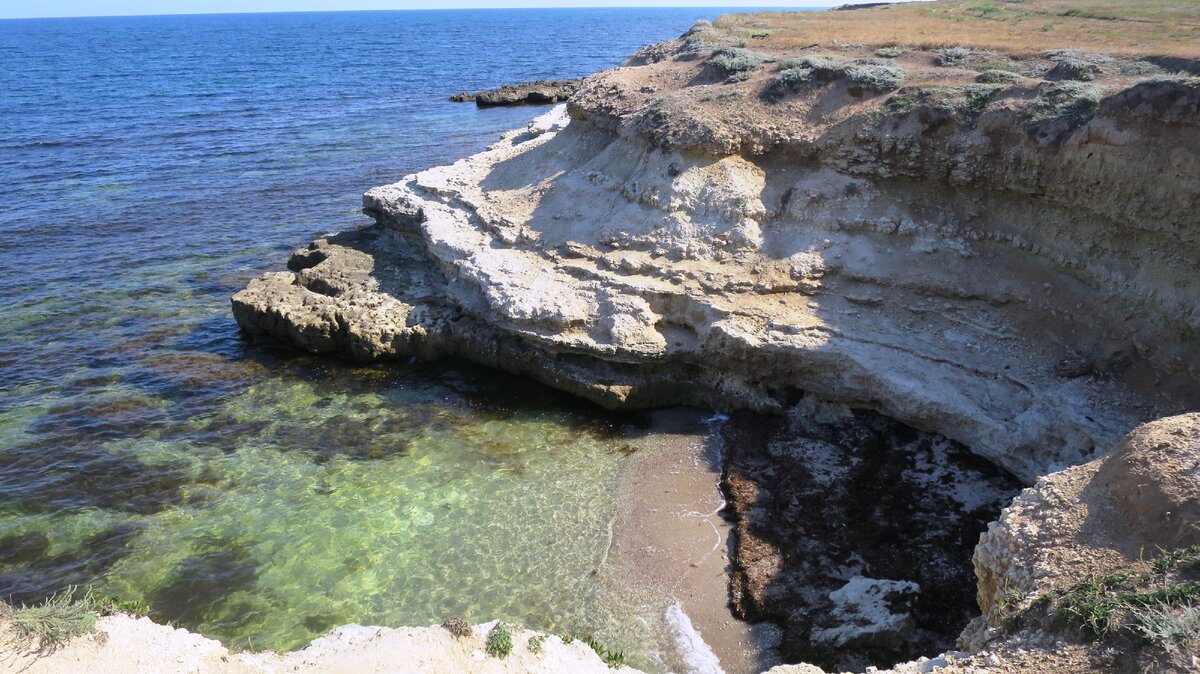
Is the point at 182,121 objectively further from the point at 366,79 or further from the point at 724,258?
the point at 724,258

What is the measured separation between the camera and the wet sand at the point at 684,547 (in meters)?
11.6

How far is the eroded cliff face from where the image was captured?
13.7 meters

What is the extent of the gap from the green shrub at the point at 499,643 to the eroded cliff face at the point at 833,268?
8048 millimetres

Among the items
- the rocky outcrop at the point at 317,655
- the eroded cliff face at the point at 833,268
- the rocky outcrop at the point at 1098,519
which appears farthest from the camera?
the eroded cliff face at the point at 833,268

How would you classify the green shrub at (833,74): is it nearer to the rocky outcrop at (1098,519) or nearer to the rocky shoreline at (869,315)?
the rocky shoreline at (869,315)

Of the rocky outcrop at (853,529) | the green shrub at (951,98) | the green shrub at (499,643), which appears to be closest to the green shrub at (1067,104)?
the green shrub at (951,98)

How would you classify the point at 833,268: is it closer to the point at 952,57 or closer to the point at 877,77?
the point at 877,77

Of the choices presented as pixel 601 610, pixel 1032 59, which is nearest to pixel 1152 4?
pixel 1032 59

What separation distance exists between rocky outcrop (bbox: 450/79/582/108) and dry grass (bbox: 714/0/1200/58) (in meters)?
29.9

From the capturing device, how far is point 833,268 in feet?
55.0

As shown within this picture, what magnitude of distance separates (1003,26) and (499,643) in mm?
23114

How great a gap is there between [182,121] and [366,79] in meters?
26.0

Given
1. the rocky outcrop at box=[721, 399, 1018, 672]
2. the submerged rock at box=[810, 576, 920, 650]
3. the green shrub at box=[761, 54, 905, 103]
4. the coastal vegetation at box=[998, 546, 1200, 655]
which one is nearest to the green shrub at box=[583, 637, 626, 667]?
the rocky outcrop at box=[721, 399, 1018, 672]

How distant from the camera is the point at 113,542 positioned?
44.8ft
